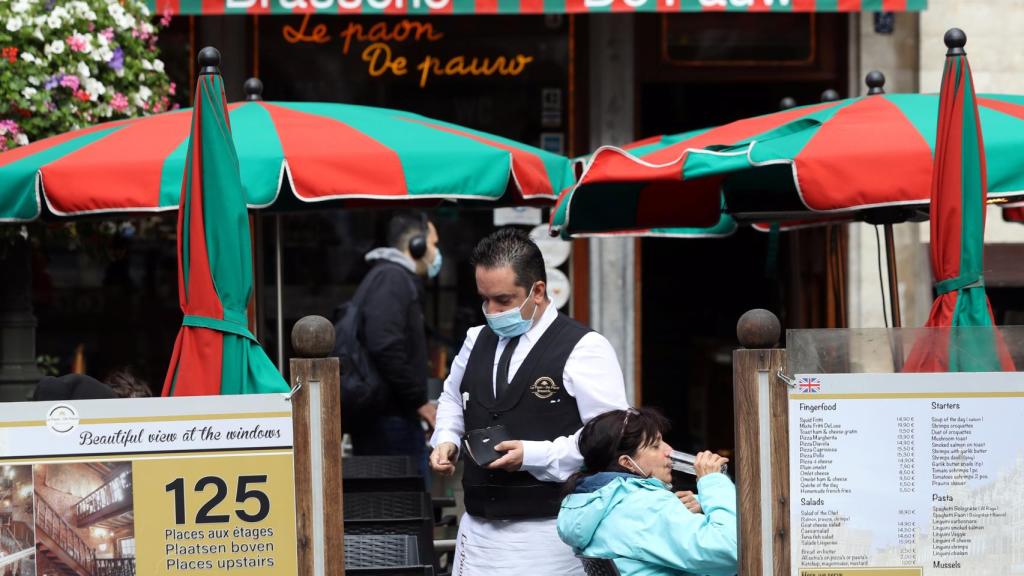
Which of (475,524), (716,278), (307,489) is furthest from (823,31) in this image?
(307,489)

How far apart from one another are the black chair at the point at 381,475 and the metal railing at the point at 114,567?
7.40 ft

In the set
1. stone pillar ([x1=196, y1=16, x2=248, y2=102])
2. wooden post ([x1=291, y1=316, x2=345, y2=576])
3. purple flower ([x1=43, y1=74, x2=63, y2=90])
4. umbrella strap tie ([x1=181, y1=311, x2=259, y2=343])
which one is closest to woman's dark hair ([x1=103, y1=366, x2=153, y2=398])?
purple flower ([x1=43, y1=74, x2=63, y2=90])

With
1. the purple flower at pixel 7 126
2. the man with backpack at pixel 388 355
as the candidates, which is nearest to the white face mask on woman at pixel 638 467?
the man with backpack at pixel 388 355

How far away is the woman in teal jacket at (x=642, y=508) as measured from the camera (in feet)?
12.4

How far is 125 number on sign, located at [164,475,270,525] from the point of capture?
11.6 feet

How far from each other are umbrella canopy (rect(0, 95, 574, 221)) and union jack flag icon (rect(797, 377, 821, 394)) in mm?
2505

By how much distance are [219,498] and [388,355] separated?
11.1 feet

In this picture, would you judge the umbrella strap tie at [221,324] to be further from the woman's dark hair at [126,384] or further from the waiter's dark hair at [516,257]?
the woman's dark hair at [126,384]

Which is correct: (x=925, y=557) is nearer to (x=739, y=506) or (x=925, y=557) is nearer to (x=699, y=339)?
(x=739, y=506)

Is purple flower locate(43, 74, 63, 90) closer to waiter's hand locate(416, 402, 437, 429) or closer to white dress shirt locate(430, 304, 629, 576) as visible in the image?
waiter's hand locate(416, 402, 437, 429)

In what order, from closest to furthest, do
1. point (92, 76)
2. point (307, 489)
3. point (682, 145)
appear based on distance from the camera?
1. point (307, 489)
2. point (682, 145)
3. point (92, 76)

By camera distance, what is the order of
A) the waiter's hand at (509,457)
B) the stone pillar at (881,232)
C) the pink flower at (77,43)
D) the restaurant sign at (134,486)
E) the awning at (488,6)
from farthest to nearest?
the stone pillar at (881,232), the awning at (488,6), the pink flower at (77,43), the waiter's hand at (509,457), the restaurant sign at (134,486)

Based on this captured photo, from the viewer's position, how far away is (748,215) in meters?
6.24

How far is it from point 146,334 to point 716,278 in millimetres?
4090
